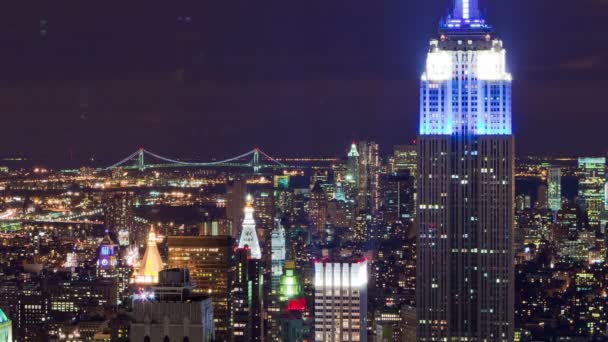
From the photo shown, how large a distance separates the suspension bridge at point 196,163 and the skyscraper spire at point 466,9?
3977mm

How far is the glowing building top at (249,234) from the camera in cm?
2339

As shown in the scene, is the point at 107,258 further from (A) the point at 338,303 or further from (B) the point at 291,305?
(A) the point at 338,303

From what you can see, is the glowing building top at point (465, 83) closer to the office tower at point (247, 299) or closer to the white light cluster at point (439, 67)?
the white light cluster at point (439, 67)

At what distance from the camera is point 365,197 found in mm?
26750

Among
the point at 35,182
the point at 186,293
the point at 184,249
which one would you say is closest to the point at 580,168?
the point at 184,249

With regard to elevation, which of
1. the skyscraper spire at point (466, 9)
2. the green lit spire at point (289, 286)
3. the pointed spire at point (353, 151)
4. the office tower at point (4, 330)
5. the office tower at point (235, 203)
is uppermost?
the skyscraper spire at point (466, 9)

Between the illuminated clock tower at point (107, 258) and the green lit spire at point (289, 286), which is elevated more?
the illuminated clock tower at point (107, 258)

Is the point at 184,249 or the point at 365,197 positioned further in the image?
the point at 365,197

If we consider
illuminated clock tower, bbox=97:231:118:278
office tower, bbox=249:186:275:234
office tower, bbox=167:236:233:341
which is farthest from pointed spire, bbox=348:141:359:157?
illuminated clock tower, bbox=97:231:118:278

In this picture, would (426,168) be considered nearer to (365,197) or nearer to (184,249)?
(184,249)

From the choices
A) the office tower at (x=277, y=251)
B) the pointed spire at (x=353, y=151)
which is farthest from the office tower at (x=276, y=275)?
the pointed spire at (x=353, y=151)

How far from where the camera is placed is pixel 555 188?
83.1 ft

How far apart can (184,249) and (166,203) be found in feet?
8.62

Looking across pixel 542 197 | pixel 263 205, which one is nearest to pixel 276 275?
pixel 263 205
